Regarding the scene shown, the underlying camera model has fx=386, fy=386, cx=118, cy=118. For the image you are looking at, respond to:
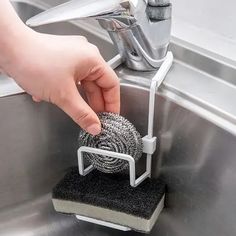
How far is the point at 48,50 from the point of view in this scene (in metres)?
0.34

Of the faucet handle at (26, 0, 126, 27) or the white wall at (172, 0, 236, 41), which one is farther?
the white wall at (172, 0, 236, 41)

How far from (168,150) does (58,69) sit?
0.17 metres

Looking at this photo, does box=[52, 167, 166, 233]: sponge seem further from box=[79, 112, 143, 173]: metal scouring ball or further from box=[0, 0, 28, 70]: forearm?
box=[0, 0, 28, 70]: forearm

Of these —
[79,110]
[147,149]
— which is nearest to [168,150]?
[147,149]

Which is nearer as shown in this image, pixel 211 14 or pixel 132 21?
pixel 132 21

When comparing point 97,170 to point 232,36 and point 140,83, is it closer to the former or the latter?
point 140,83

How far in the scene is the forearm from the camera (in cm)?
32

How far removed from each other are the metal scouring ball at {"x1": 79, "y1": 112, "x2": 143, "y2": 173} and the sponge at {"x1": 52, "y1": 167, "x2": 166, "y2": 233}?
26 millimetres

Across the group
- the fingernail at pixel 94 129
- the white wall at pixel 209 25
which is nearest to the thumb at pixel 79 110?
the fingernail at pixel 94 129

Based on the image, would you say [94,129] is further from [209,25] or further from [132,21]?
[209,25]

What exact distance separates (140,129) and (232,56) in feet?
0.47

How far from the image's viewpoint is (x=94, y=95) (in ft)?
1.38

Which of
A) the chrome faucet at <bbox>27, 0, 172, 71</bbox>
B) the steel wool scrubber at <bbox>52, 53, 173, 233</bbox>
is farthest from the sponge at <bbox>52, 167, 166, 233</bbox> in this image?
the chrome faucet at <bbox>27, 0, 172, 71</bbox>

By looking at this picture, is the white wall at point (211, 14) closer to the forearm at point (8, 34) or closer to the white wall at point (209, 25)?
the white wall at point (209, 25)
